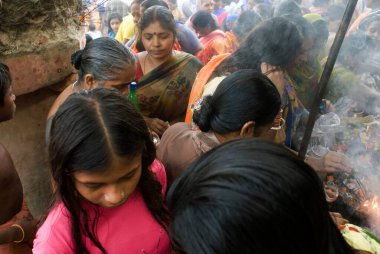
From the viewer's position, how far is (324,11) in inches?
169

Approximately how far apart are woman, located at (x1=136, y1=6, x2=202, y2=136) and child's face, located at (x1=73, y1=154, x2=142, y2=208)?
1435mm

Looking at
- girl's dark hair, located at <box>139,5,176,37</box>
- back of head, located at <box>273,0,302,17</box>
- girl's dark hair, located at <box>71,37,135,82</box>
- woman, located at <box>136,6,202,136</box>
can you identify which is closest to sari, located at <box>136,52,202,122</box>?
woman, located at <box>136,6,202,136</box>

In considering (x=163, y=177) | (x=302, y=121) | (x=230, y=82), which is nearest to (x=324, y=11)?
(x=302, y=121)

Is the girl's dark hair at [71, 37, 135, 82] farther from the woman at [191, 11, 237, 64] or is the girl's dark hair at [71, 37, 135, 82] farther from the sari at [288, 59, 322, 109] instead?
the woman at [191, 11, 237, 64]

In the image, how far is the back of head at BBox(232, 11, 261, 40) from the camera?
3.99m

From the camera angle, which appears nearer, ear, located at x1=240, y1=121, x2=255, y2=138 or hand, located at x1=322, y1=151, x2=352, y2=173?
ear, located at x1=240, y1=121, x2=255, y2=138

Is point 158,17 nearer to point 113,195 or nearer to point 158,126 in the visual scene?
point 158,126

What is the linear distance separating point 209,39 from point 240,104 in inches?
117

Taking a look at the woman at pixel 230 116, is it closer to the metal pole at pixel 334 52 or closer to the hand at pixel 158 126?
the metal pole at pixel 334 52

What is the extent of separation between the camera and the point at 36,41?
6.69 ft

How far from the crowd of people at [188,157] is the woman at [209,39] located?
96cm

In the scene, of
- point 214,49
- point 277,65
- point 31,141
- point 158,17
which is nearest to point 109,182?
point 31,141

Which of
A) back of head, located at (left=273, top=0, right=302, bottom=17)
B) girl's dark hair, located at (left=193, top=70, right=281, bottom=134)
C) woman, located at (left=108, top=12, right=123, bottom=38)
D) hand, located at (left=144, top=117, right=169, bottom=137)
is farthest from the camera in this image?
woman, located at (left=108, top=12, right=123, bottom=38)

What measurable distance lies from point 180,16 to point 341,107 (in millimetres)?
5533
